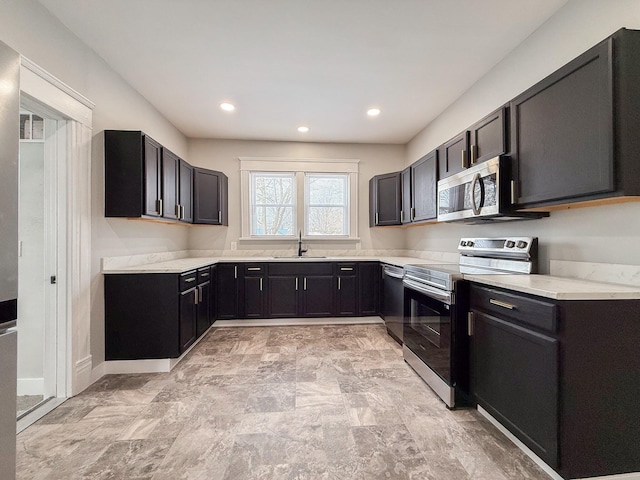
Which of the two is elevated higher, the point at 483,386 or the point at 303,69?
the point at 303,69

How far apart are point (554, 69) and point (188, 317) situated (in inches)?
145

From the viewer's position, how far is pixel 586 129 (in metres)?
1.47

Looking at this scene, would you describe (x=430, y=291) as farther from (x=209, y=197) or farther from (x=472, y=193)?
(x=209, y=197)

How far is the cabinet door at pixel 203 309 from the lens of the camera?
10.5ft

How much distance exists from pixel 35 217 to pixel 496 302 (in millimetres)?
3408

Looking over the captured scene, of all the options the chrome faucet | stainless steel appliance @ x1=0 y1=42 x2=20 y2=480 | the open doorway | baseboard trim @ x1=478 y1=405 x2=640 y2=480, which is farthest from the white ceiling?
baseboard trim @ x1=478 y1=405 x2=640 y2=480

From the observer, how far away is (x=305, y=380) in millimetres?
2447

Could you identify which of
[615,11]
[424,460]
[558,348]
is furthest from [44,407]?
[615,11]

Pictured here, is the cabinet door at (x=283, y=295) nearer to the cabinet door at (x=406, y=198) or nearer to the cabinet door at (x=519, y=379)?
the cabinet door at (x=406, y=198)

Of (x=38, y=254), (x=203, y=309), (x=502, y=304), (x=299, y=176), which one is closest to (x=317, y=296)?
(x=203, y=309)

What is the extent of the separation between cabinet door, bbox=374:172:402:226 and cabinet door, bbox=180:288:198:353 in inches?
107

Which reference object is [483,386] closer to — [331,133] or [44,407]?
[44,407]

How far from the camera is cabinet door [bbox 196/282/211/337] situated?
10.5 ft

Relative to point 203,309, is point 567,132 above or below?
above
